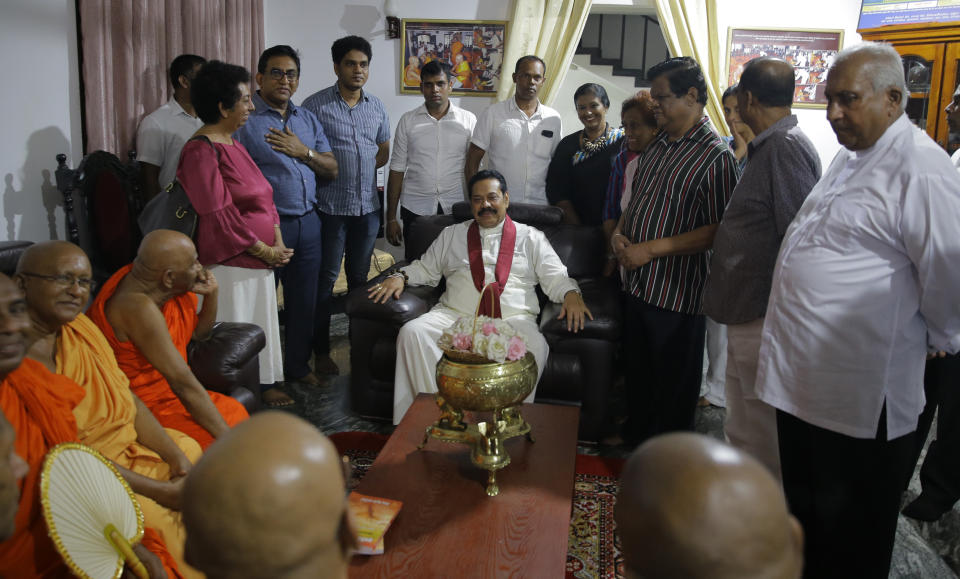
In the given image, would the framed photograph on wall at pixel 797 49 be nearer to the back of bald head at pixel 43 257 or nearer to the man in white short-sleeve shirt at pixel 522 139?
the man in white short-sleeve shirt at pixel 522 139

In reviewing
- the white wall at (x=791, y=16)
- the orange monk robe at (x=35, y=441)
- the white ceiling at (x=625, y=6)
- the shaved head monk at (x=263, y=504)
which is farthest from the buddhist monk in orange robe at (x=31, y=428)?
the white wall at (x=791, y=16)

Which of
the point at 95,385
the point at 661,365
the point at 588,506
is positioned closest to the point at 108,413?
the point at 95,385

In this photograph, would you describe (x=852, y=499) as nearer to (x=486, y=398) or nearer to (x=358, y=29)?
(x=486, y=398)

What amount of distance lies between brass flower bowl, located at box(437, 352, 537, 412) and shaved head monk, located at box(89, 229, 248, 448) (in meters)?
0.61

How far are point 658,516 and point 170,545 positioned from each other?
1.34m

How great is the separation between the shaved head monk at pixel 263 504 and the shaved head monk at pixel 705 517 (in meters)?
0.23

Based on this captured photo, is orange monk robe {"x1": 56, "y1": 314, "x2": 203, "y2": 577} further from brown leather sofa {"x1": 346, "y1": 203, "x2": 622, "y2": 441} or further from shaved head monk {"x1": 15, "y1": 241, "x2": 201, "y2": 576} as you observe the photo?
brown leather sofa {"x1": 346, "y1": 203, "x2": 622, "y2": 441}

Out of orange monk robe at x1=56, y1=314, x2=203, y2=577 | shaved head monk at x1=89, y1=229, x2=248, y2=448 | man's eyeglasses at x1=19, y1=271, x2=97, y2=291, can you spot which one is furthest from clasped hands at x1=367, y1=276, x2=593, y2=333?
man's eyeglasses at x1=19, y1=271, x2=97, y2=291

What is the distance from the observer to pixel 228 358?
7.52 ft

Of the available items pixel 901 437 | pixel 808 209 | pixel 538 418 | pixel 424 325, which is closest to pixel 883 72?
pixel 808 209

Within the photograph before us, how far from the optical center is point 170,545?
1.47 m

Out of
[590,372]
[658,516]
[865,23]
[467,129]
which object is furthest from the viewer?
[865,23]

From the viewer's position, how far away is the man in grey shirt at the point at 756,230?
75.4 inches

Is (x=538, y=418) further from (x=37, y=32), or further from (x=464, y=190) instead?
(x=37, y=32)
